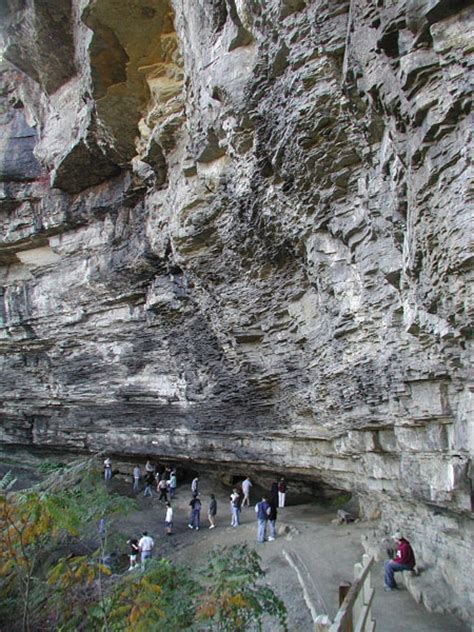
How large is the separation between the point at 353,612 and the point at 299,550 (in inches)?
234

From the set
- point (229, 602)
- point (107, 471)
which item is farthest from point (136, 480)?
point (229, 602)

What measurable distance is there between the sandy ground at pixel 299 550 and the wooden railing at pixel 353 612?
1.22 metres

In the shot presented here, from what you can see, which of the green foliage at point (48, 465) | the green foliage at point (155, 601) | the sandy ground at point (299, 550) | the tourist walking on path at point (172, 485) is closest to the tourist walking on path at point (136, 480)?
the sandy ground at point (299, 550)

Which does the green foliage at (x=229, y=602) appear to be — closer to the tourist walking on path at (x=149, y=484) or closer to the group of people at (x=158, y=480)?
the group of people at (x=158, y=480)

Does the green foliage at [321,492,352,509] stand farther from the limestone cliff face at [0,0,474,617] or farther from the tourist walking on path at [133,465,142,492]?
the tourist walking on path at [133,465,142,492]

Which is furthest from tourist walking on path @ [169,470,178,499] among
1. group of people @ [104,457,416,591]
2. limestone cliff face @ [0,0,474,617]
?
limestone cliff face @ [0,0,474,617]

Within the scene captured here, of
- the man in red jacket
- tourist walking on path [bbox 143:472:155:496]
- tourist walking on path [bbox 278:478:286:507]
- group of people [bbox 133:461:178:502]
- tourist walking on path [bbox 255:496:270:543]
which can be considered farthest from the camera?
tourist walking on path [bbox 143:472:155:496]

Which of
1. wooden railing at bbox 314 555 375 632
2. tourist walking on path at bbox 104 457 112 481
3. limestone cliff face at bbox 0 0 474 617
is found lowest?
tourist walking on path at bbox 104 457 112 481

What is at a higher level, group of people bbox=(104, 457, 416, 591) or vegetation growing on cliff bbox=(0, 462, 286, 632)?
vegetation growing on cliff bbox=(0, 462, 286, 632)

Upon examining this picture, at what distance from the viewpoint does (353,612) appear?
5.47 m

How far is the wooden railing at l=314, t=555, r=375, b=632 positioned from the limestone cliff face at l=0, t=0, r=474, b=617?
203 centimetres

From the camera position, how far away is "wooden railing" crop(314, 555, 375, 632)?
15.2 ft

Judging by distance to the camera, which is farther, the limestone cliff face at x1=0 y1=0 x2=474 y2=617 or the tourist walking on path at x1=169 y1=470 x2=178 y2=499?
the tourist walking on path at x1=169 y1=470 x2=178 y2=499

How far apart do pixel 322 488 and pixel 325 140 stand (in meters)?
12.8
